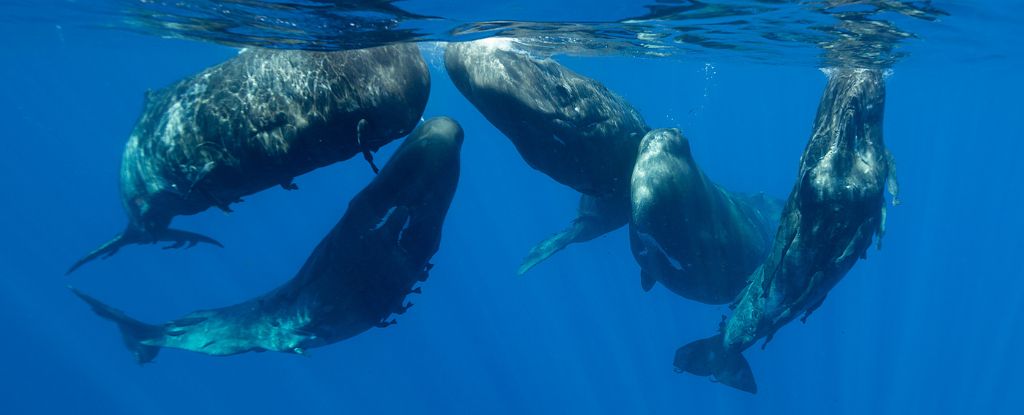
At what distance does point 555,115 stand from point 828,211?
368 cm

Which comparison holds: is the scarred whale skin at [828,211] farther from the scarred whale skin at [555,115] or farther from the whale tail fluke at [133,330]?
the whale tail fluke at [133,330]

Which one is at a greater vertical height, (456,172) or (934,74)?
(456,172)

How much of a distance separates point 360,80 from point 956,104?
5374 centimetres

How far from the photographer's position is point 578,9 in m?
11.6

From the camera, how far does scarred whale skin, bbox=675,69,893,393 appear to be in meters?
7.72

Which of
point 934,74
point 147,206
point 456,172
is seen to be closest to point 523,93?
point 456,172

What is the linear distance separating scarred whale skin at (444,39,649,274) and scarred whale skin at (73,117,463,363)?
97 cm

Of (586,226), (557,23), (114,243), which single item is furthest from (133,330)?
(557,23)

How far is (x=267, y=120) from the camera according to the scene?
6891mm

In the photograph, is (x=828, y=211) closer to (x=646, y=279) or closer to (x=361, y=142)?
(x=646, y=279)

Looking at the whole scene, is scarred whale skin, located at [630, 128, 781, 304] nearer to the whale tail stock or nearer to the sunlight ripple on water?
the sunlight ripple on water

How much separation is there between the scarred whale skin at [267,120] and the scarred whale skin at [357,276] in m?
0.60

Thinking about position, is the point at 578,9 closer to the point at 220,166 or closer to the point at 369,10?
the point at 369,10

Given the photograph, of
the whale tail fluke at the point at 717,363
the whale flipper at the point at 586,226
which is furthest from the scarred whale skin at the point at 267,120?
Answer: the whale tail fluke at the point at 717,363
